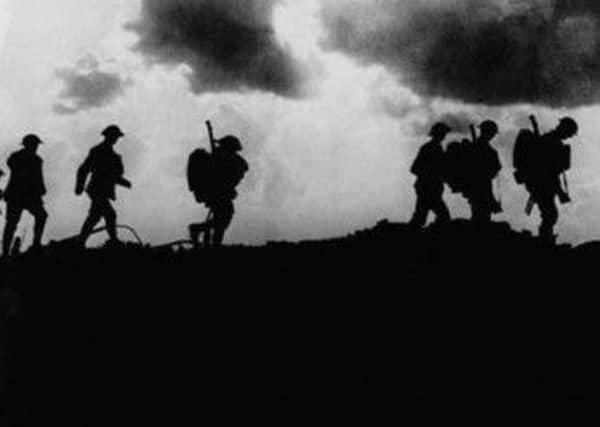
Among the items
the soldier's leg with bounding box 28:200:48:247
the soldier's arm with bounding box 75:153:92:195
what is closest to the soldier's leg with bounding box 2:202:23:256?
the soldier's leg with bounding box 28:200:48:247

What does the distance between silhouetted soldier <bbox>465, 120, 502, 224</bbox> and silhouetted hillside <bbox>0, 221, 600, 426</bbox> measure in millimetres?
466

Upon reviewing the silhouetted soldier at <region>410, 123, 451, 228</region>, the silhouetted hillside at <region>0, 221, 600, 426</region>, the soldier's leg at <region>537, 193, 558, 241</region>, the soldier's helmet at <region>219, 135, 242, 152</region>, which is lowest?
the silhouetted hillside at <region>0, 221, 600, 426</region>

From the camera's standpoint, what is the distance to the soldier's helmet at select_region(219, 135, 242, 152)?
1800 centimetres

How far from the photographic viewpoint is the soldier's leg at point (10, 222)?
58.4 ft

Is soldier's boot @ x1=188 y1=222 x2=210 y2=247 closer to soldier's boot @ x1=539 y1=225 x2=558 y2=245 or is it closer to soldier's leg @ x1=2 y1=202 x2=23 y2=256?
soldier's leg @ x1=2 y1=202 x2=23 y2=256

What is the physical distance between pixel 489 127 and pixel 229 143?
465 centimetres

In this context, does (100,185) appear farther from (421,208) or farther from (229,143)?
(421,208)

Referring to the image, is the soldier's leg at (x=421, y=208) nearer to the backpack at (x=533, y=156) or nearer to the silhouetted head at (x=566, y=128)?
the backpack at (x=533, y=156)

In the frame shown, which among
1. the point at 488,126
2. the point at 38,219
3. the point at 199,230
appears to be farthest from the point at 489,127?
the point at 38,219

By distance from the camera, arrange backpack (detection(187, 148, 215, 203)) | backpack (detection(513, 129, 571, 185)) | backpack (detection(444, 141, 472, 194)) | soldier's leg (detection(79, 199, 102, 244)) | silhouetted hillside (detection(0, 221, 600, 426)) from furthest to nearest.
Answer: backpack (detection(444, 141, 472, 194)), backpack (detection(187, 148, 215, 203)), soldier's leg (detection(79, 199, 102, 244)), backpack (detection(513, 129, 571, 185)), silhouetted hillside (detection(0, 221, 600, 426))

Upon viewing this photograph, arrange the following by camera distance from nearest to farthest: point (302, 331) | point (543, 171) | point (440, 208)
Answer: point (302, 331)
point (543, 171)
point (440, 208)

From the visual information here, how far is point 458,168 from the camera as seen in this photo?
59.4 feet

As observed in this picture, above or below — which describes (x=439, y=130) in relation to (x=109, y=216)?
above

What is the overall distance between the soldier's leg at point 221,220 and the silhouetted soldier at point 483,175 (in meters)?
4.26
